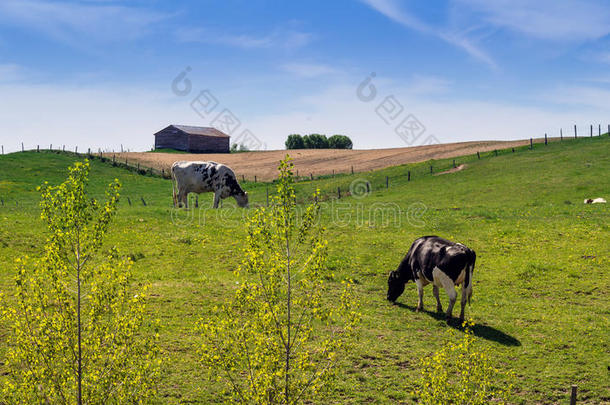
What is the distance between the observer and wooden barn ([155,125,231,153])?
4387 inches

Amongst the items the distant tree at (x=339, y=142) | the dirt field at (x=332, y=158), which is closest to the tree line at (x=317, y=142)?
the distant tree at (x=339, y=142)

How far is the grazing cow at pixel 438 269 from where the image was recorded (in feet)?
51.1

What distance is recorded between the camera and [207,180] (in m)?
35.6

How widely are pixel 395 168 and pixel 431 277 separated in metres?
50.8

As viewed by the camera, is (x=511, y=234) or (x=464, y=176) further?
(x=464, y=176)

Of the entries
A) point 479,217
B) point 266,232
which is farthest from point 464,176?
point 266,232

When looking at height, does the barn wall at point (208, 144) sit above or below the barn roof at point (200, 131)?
below

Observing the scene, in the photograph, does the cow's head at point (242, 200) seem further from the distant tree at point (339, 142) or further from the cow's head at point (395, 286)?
the distant tree at point (339, 142)

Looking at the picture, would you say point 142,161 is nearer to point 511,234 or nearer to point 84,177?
point 511,234

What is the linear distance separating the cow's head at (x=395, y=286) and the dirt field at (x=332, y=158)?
55.5 metres

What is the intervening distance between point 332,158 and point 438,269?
3175 inches

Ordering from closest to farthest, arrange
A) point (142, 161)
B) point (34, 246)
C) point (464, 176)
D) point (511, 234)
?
point (34, 246) < point (511, 234) < point (464, 176) < point (142, 161)

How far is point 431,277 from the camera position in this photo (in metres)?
16.5

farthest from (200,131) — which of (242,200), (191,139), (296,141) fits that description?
(242,200)
